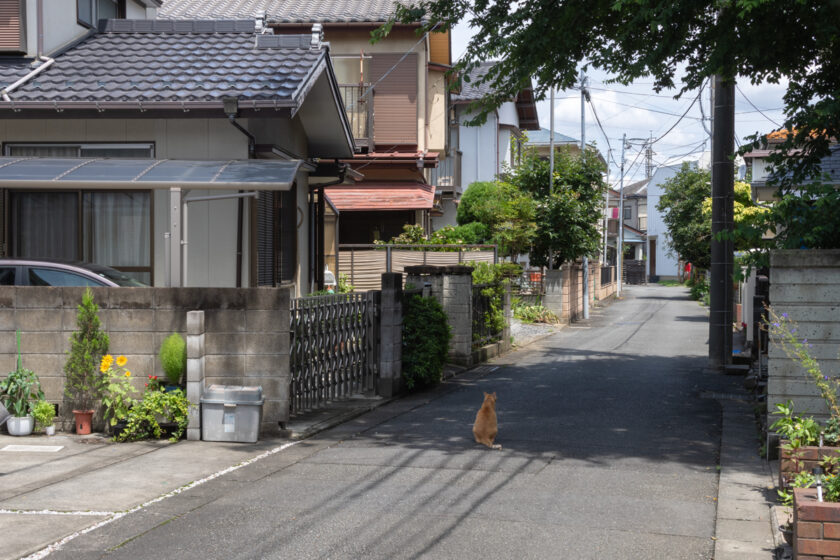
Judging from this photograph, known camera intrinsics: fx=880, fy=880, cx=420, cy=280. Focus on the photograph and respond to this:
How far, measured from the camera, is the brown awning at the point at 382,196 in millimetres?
26000

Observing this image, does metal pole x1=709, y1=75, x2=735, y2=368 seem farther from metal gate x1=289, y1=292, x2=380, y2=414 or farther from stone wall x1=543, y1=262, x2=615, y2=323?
stone wall x1=543, y1=262, x2=615, y2=323

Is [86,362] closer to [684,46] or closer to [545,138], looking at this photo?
[684,46]

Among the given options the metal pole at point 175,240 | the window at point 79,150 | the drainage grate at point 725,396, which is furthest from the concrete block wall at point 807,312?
the window at point 79,150

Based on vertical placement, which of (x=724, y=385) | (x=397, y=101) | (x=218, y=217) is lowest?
(x=724, y=385)

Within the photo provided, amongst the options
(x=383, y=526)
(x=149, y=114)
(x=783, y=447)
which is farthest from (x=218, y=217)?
(x=783, y=447)

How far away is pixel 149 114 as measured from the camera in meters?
11.6

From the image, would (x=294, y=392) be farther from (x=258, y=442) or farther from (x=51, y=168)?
(x=51, y=168)

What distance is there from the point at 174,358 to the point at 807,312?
6132mm

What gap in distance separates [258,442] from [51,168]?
428cm

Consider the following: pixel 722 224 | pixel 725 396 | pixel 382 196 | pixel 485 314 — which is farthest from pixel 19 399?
pixel 382 196

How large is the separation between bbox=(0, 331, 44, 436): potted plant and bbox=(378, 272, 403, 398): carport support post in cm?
469

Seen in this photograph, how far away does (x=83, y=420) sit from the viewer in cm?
908

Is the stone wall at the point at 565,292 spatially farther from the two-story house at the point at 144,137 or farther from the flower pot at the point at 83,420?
the flower pot at the point at 83,420

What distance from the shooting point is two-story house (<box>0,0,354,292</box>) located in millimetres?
10914
